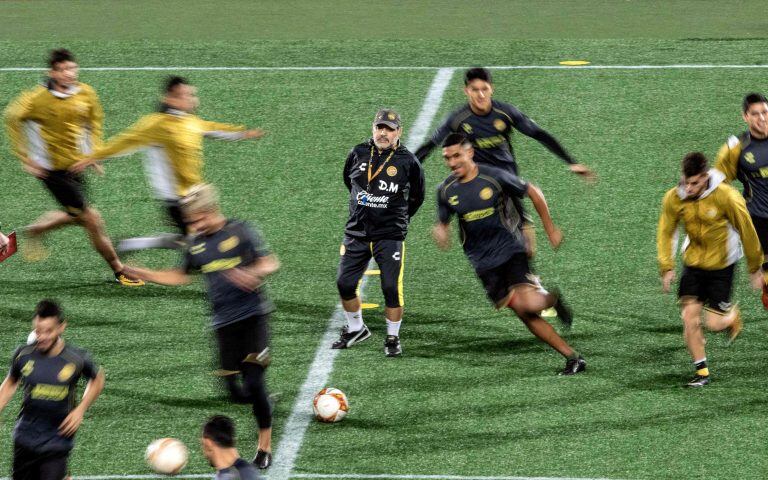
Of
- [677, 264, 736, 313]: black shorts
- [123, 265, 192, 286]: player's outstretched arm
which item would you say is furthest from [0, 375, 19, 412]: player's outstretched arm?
[677, 264, 736, 313]: black shorts

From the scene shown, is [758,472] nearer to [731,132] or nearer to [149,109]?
[731,132]

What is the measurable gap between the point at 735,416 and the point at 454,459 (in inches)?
84.0

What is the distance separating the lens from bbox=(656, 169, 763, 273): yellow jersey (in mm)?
9781

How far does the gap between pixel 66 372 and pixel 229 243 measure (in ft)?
4.22

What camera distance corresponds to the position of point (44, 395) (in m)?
7.95

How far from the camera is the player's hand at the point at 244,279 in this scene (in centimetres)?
829

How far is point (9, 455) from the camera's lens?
30.2 ft

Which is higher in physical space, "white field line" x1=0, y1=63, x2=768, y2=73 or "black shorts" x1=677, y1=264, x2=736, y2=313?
"black shorts" x1=677, y1=264, x2=736, y2=313

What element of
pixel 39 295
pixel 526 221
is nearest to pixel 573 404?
pixel 526 221

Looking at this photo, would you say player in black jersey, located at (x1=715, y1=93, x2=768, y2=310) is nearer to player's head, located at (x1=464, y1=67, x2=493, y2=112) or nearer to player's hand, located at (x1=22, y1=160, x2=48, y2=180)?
player's head, located at (x1=464, y1=67, x2=493, y2=112)

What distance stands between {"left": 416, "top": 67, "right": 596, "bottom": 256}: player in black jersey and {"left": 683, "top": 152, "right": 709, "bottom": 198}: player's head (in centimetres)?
161

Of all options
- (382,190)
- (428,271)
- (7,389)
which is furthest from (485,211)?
(7,389)

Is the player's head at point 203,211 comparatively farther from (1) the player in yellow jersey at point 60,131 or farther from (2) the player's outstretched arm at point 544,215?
(1) the player in yellow jersey at point 60,131

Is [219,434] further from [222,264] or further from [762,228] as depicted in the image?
[762,228]
